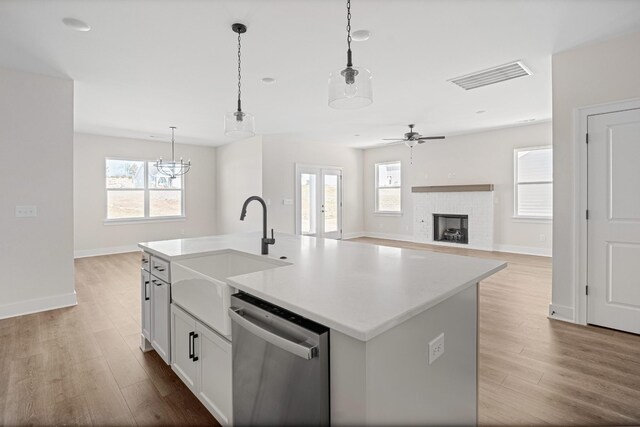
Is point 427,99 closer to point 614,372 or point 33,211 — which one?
point 614,372

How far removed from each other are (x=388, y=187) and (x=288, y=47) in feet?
21.4

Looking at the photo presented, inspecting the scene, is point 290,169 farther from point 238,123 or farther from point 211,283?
point 211,283

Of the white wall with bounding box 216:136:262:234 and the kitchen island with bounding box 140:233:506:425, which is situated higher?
the white wall with bounding box 216:136:262:234

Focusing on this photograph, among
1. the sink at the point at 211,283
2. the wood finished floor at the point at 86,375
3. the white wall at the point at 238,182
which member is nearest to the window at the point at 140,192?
the white wall at the point at 238,182

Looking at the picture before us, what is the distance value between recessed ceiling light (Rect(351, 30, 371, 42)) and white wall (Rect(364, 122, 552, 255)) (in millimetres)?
5290

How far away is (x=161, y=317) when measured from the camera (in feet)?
7.43

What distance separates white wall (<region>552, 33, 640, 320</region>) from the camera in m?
2.90

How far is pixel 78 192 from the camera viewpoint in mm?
6695

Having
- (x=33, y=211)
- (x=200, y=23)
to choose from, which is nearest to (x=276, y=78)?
(x=200, y=23)

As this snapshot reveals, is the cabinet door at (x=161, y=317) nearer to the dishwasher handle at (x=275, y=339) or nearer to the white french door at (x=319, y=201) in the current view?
the dishwasher handle at (x=275, y=339)

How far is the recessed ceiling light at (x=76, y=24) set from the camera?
8.34 feet

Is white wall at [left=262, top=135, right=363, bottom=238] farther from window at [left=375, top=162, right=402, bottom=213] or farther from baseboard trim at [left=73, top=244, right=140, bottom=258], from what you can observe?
baseboard trim at [left=73, top=244, right=140, bottom=258]

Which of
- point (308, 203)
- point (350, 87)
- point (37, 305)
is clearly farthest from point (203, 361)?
point (308, 203)

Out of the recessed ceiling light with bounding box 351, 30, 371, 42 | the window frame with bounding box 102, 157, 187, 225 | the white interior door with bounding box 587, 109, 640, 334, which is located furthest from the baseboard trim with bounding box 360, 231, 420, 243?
the recessed ceiling light with bounding box 351, 30, 371, 42
